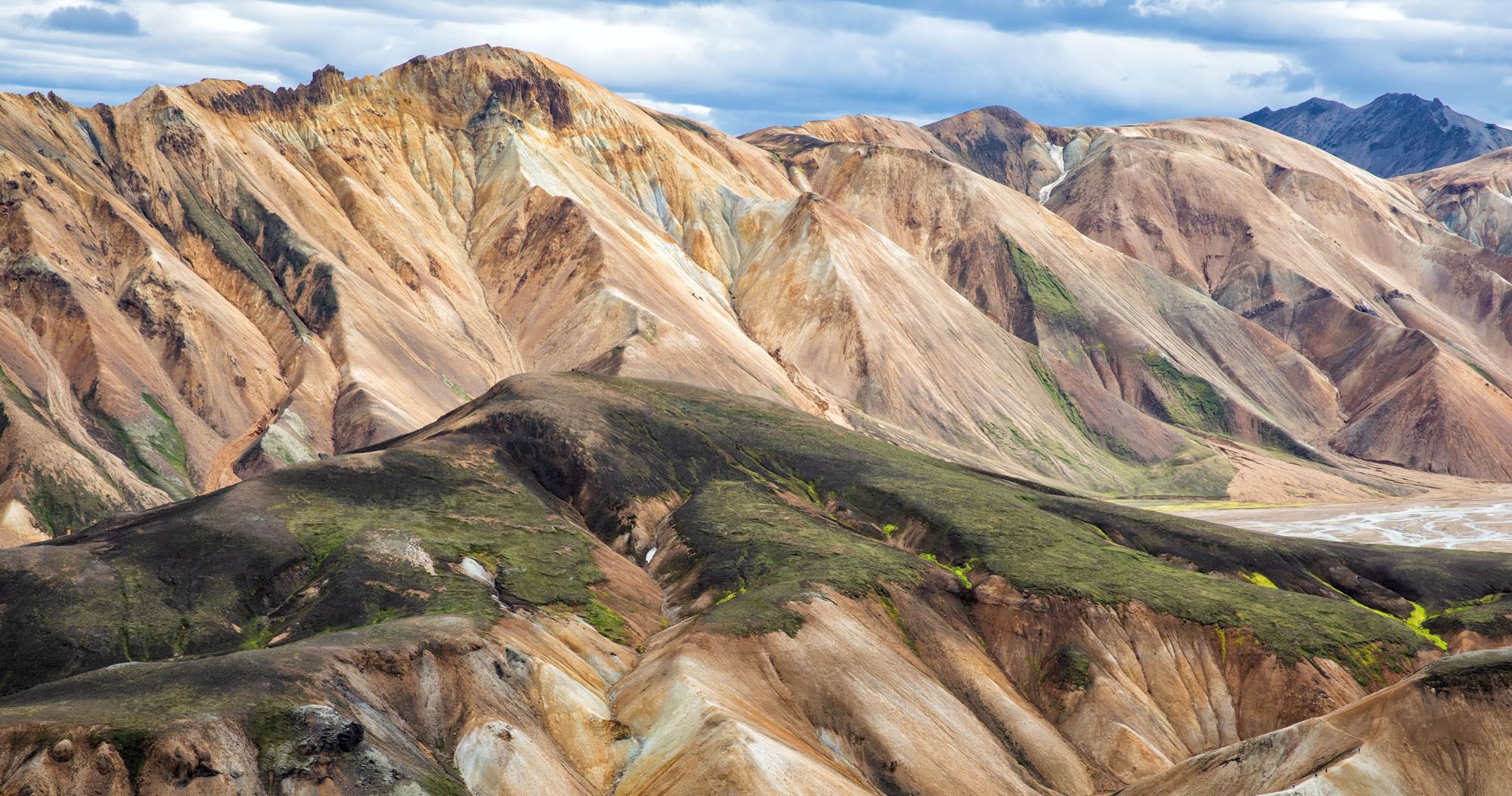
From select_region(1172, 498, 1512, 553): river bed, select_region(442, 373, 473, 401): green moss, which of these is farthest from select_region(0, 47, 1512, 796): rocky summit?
select_region(1172, 498, 1512, 553): river bed

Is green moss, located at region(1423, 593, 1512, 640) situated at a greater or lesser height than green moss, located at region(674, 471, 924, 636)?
lesser

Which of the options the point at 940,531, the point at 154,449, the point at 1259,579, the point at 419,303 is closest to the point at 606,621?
the point at 940,531

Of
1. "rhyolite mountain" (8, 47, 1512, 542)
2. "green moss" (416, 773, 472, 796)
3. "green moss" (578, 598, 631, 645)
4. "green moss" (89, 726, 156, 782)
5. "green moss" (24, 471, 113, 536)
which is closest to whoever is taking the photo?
"green moss" (89, 726, 156, 782)

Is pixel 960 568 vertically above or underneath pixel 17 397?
underneath

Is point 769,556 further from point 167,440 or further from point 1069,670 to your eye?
point 167,440

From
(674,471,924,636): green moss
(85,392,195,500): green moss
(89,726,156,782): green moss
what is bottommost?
(85,392,195,500): green moss

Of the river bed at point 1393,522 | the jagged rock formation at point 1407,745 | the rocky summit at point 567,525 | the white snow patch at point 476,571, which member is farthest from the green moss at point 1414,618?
the white snow patch at point 476,571

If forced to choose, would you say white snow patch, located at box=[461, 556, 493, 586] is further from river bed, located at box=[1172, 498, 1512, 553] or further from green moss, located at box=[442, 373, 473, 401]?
river bed, located at box=[1172, 498, 1512, 553]
